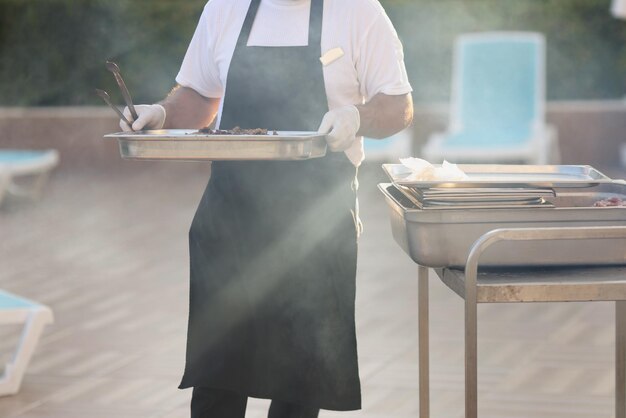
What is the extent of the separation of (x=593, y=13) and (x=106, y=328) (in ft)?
24.7

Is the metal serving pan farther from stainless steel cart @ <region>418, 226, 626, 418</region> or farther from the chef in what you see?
the chef

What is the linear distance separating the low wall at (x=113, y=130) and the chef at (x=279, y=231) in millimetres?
7466

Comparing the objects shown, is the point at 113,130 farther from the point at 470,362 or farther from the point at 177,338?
the point at 470,362

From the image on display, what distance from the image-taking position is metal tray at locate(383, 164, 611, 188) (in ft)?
7.50

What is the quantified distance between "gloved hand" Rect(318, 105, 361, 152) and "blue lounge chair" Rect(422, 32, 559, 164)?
242 inches

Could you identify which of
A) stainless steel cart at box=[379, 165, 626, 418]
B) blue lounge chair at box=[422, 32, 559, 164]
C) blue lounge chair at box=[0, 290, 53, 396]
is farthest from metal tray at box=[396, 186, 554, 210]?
blue lounge chair at box=[422, 32, 559, 164]

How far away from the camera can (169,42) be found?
450 inches

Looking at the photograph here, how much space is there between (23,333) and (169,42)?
7685 millimetres

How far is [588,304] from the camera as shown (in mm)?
5191

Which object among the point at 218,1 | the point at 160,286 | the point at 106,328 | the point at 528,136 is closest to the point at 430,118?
the point at 528,136

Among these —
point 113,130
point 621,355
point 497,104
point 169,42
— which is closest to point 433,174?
point 621,355

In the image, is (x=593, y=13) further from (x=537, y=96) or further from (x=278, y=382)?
(x=278, y=382)

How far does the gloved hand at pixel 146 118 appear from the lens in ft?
8.82

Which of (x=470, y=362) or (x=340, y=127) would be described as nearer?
(x=470, y=362)
